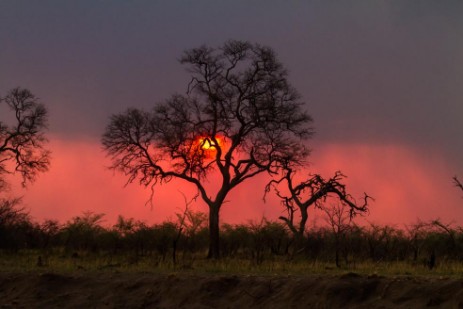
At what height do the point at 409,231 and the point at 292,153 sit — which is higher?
the point at 292,153

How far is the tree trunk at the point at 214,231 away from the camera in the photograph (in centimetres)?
3287

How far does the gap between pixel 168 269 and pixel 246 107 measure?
55.7ft

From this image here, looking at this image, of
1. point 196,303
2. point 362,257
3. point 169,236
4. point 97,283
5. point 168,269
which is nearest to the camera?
point 196,303

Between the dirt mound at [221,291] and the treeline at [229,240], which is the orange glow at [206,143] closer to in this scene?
the treeline at [229,240]

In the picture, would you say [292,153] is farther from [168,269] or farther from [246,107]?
[168,269]

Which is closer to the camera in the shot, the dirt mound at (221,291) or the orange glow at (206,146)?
the dirt mound at (221,291)

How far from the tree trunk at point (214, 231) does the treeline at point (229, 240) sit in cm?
55

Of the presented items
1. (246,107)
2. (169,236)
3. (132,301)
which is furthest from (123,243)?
(132,301)

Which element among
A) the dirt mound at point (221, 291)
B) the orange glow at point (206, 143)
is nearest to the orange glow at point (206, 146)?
the orange glow at point (206, 143)

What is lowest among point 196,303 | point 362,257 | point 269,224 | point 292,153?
point 196,303

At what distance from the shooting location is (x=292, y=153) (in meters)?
37.0

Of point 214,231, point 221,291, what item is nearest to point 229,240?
point 214,231

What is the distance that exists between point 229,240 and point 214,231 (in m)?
2.45

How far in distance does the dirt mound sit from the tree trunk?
49.0ft
